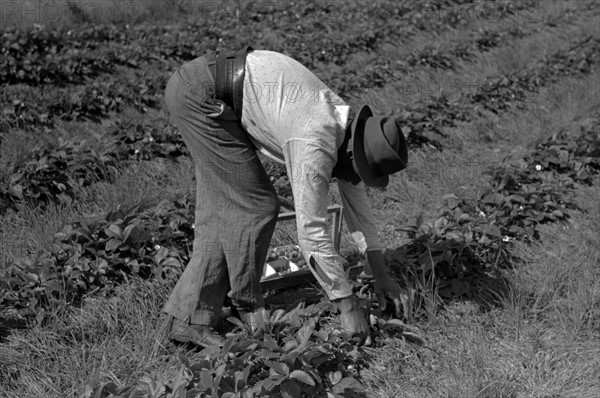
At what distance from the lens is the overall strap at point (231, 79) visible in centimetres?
283

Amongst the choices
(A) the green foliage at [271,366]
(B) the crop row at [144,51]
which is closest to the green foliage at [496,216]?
(A) the green foliage at [271,366]

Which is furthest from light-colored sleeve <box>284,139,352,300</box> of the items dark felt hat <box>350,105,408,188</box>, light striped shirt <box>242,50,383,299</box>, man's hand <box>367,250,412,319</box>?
man's hand <box>367,250,412,319</box>

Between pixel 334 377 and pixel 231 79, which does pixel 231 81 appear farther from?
pixel 334 377

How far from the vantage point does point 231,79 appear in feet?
9.32

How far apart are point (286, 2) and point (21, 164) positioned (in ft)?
22.0

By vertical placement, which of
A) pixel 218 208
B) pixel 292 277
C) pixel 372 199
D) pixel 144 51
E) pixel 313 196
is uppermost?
pixel 313 196

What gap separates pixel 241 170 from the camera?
9.52 feet

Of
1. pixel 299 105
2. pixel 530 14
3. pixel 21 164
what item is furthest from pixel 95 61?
pixel 530 14

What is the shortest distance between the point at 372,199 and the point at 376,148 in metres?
2.31

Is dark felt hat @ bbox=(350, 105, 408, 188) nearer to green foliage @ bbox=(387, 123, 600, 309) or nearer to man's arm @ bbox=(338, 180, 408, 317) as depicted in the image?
man's arm @ bbox=(338, 180, 408, 317)

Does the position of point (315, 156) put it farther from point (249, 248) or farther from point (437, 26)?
point (437, 26)

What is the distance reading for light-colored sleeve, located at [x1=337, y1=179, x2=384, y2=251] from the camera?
291 centimetres

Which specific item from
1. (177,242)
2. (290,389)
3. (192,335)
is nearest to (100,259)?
(177,242)

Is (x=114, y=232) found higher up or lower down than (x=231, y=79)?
lower down
